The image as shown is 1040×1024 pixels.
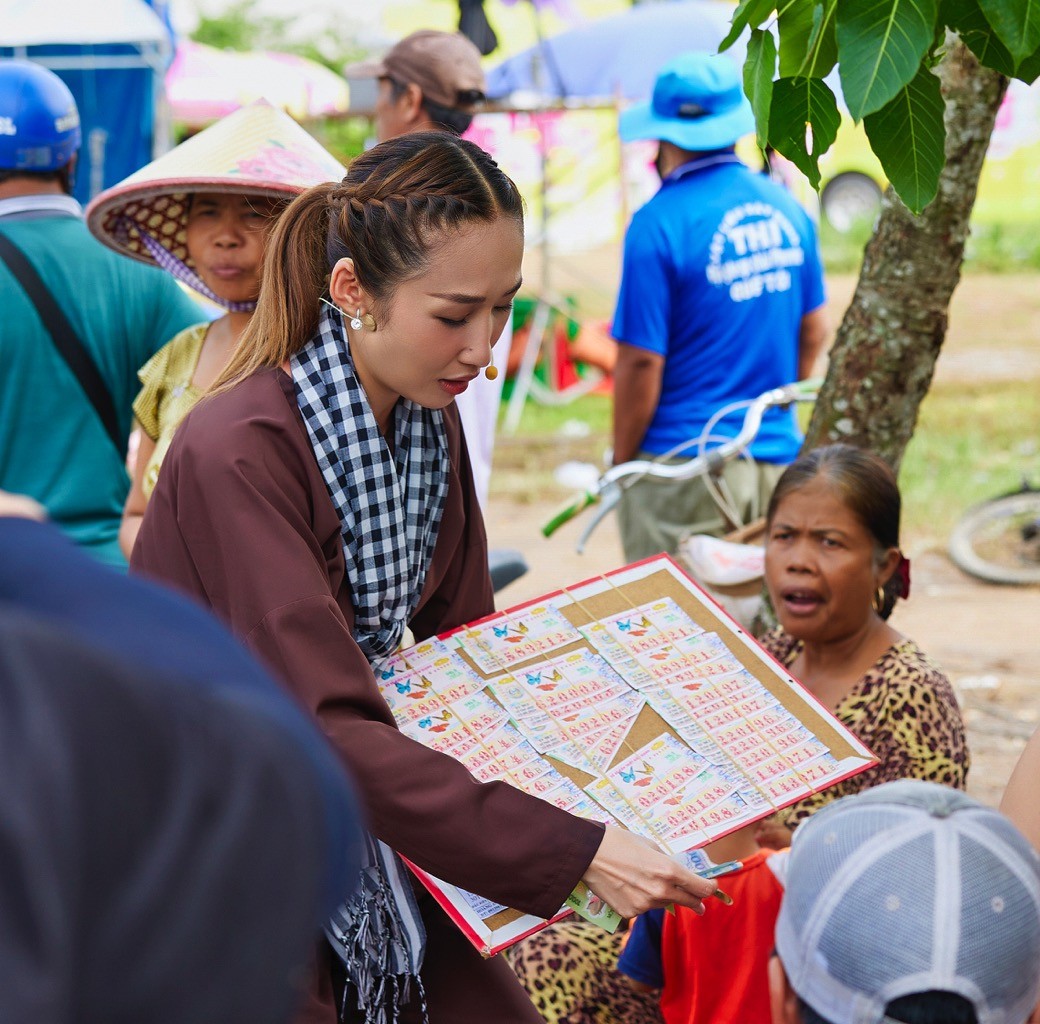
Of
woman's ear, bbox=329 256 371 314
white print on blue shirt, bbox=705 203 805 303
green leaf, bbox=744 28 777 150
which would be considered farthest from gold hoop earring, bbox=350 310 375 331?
white print on blue shirt, bbox=705 203 805 303

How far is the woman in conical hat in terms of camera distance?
2793mm

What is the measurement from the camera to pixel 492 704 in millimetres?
2014

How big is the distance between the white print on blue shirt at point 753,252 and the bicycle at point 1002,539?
2.88 m

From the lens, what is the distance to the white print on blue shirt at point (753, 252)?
4281 millimetres

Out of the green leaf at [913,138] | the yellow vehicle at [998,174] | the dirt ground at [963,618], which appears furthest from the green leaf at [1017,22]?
the yellow vehicle at [998,174]

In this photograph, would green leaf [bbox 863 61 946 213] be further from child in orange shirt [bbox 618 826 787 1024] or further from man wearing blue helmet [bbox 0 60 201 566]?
man wearing blue helmet [bbox 0 60 201 566]

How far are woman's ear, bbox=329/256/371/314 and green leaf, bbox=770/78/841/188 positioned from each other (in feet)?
2.04

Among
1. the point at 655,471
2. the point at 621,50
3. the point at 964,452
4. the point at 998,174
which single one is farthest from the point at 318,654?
the point at 998,174

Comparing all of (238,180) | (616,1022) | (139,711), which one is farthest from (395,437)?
(139,711)

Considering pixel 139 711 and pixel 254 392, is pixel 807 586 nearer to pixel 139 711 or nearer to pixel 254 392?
pixel 254 392

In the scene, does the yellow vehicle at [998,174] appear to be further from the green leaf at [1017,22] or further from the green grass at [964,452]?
the green leaf at [1017,22]

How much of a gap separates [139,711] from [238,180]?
2.21m

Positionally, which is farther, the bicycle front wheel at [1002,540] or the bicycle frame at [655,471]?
the bicycle front wheel at [1002,540]

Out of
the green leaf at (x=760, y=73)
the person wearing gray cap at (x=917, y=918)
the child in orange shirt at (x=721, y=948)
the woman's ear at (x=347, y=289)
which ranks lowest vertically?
the child in orange shirt at (x=721, y=948)
